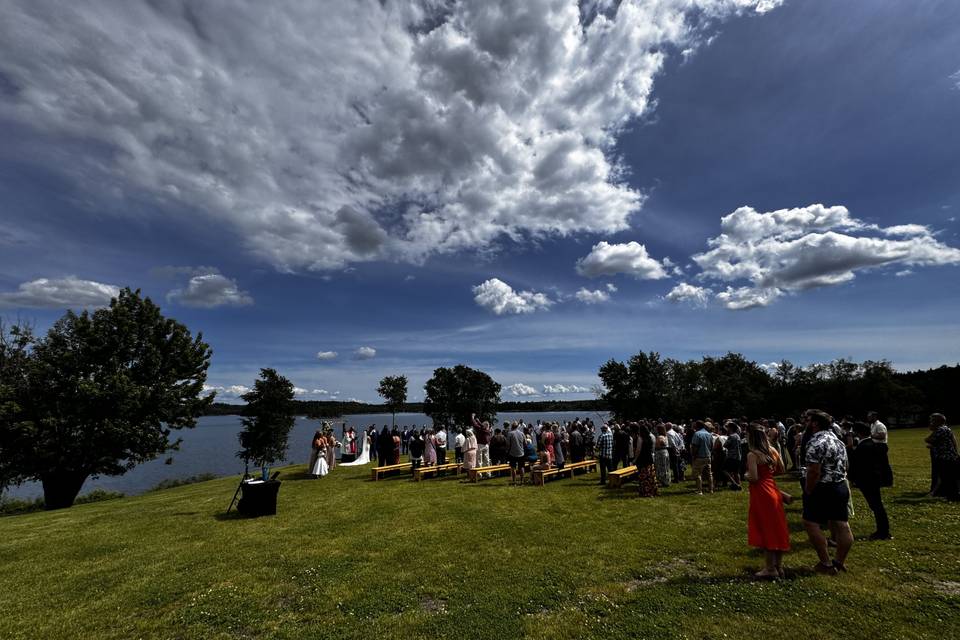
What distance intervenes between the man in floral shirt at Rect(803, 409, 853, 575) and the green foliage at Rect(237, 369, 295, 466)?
1318 inches

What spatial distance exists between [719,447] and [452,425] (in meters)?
57.0

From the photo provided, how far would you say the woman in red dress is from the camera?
5.39 meters

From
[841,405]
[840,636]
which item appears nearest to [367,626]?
[840,636]

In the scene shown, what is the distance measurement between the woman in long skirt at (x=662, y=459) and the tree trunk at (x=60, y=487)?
81.0 feet

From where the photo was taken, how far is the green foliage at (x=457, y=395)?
202 feet

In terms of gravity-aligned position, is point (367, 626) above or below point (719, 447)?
below

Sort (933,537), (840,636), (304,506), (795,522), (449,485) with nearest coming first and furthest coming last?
(840,636), (933,537), (795,522), (304,506), (449,485)

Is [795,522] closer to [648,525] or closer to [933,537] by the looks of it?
[933,537]

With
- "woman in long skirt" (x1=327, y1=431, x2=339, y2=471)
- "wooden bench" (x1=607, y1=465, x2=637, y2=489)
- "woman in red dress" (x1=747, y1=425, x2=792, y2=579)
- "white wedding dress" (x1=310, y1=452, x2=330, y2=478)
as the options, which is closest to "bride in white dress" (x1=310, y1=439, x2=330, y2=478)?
"white wedding dress" (x1=310, y1=452, x2=330, y2=478)

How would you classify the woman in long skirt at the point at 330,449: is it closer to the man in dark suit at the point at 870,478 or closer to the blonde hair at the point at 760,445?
the blonde hair at the point at 760,445

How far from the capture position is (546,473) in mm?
14477

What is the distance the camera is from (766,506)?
5508 millimetres

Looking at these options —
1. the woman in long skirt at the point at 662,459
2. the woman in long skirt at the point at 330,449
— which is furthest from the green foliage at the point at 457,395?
the woman in long skirt at the point at 662,459

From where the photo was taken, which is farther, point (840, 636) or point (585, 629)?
point (585, 629)
